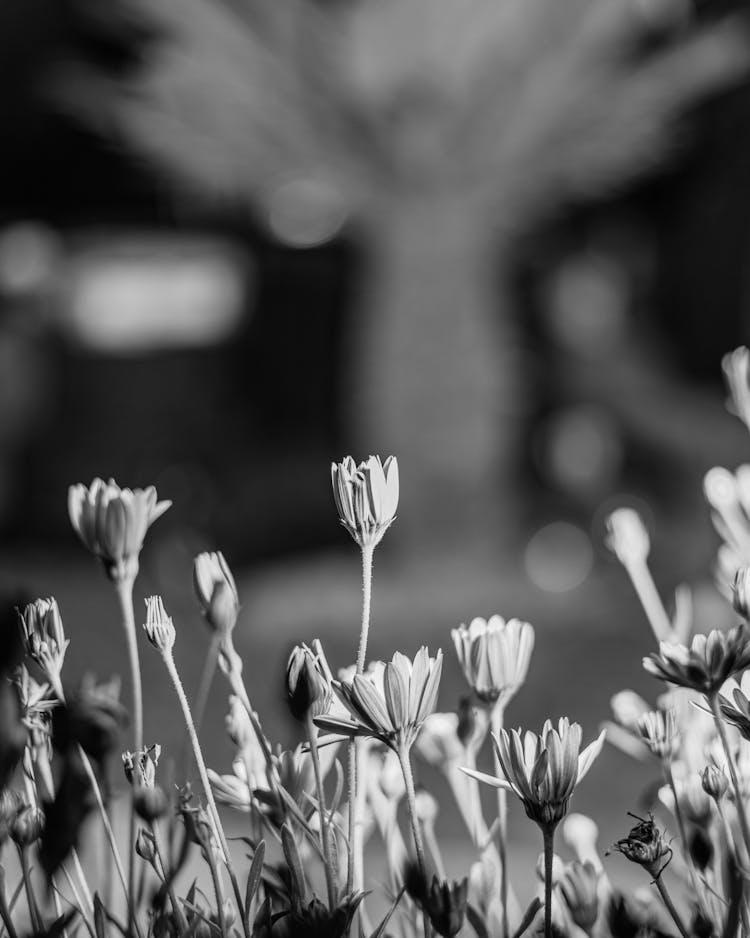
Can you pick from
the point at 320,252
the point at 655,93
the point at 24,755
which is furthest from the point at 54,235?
the point at 24,755

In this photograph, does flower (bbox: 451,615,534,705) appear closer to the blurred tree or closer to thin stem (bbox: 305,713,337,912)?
thin stem (bbox: 305,713,337,912)

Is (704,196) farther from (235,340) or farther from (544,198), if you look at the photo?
(235,340)

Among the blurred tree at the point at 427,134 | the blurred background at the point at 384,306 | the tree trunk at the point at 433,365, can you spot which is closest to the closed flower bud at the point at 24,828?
the blurred background at the point at 384,306

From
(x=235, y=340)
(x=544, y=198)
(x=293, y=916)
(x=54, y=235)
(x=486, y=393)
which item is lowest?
(x=293, y=916)

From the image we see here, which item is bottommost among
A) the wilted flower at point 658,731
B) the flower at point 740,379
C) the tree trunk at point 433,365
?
the wilted flower at point 658,731

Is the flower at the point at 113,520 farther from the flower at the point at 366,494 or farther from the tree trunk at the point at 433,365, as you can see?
the tree trunk at the point at 433,365

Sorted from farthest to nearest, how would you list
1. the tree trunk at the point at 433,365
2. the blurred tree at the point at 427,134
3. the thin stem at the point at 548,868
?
the tree trunk at the point at 433,365 → the blurred tree at the point at 427,134 → the thin stem at the point at 548,868

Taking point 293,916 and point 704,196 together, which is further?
point 704,196
